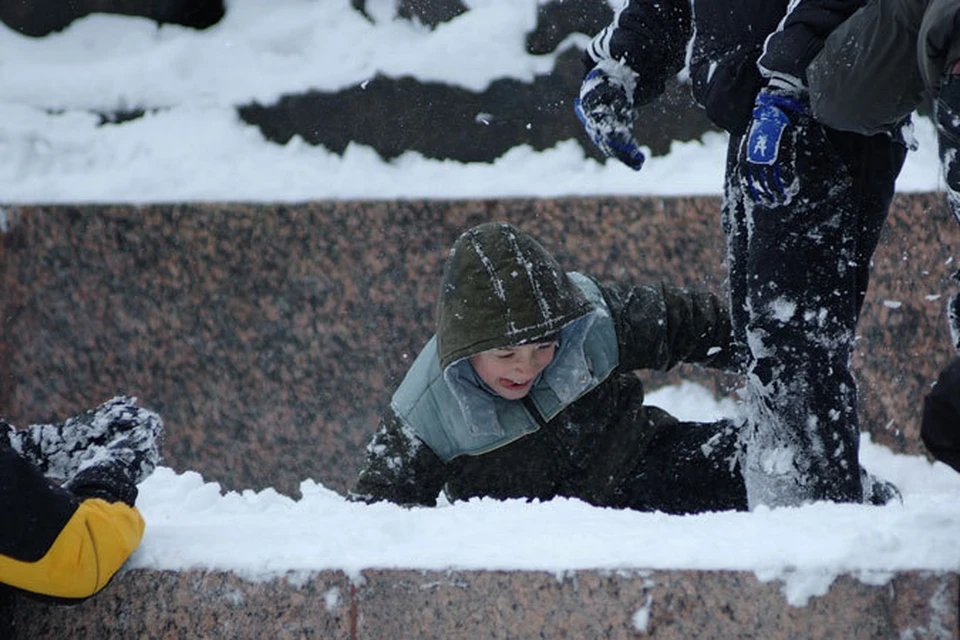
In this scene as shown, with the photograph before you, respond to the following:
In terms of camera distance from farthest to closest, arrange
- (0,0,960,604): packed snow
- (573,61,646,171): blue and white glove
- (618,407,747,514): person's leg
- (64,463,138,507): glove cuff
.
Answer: (0,0,960,604): packed snow → (618,407,747,514): person's leg → (573,61,646,171): blue and white glove → (64,463,138,507): glove cuff

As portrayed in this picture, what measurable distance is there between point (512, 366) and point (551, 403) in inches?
6.9

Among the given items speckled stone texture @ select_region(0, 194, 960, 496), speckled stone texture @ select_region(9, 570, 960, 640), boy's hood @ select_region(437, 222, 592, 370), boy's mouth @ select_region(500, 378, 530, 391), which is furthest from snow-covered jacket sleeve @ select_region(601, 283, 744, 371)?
speckled stone texture @ select_region(9, 570, 960, 640)

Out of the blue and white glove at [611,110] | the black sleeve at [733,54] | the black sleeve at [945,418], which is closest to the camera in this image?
the black sleeve at [945,418]

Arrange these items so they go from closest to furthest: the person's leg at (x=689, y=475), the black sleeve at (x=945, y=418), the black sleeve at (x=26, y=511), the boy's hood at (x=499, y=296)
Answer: the black sleeve at (x=945, y=418) → the black sleeve at (x=26, y=511) → the boy's hood at (x=499, y=296) → the person's leg at (x=689, y=475)

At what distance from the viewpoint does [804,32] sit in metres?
2.50

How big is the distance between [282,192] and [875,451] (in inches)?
78.1

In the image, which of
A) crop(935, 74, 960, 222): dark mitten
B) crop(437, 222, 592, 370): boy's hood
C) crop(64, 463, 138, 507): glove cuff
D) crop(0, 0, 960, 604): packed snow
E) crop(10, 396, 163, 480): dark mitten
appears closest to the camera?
crop(935, 74, 960, 222): dark mitten

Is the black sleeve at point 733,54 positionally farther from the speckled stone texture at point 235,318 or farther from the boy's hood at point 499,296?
the speckled stone texture at point 235,318

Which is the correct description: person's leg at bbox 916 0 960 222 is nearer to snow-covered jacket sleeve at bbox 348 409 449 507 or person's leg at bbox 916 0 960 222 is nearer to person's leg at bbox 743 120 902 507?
person's leg at bbox 743 120 902 507

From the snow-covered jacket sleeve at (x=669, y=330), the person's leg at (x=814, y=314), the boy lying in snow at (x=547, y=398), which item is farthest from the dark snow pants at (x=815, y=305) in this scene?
the snow-covered jacket sleeve at (x=669, y=330)

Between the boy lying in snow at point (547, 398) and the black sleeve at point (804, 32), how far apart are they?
71 centimetres

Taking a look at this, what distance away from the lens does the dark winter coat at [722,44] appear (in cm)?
250

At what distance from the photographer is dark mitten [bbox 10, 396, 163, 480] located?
2.40 meters

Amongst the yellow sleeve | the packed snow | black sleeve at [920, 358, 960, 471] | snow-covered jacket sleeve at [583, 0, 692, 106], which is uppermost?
black sleeve at [920, 358, 960, 471]
